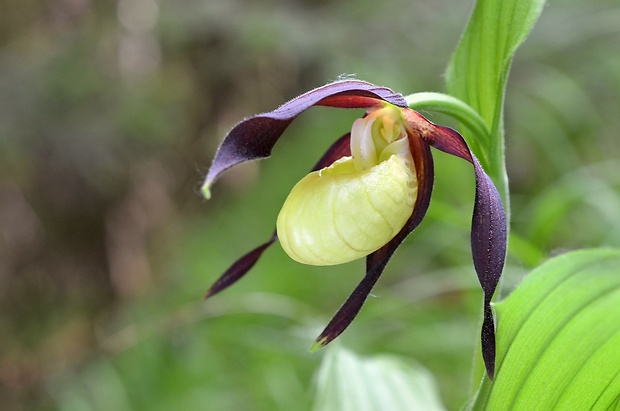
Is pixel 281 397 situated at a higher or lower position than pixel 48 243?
higher

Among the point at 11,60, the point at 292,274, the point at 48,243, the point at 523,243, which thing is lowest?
the point at 48,243

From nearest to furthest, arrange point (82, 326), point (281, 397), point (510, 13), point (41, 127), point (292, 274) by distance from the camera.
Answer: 1. point (510, 13)
2. point (281, 397)
3. point (41, 127)
4. point (292, 274)
5. point (82, 326)

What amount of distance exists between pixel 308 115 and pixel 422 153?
99.6 inches

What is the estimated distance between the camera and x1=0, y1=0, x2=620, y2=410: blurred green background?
4.68 ft

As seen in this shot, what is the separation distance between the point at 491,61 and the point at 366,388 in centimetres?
48

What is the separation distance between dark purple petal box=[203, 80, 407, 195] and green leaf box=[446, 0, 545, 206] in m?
0.11

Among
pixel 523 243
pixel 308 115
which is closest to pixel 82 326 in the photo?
pixel 308 115

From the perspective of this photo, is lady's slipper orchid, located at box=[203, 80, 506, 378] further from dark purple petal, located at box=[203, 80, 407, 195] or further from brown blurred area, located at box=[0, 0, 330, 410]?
brown blurred area, located at box=[0, 0, 330, 410]

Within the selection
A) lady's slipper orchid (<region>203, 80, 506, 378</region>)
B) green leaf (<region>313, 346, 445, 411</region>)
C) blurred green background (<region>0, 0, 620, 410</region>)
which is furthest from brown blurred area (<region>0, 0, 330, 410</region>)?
lady's slipper orchid (<region>203, 80, 506, 378</region>)

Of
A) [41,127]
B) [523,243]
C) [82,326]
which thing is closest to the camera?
[523,243]

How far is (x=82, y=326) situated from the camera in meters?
2.75

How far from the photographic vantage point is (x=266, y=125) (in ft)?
1.62

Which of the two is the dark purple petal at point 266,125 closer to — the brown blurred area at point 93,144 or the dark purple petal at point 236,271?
the dark purple petal at point 236,271

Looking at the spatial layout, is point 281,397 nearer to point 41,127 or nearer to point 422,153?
point 422,153
